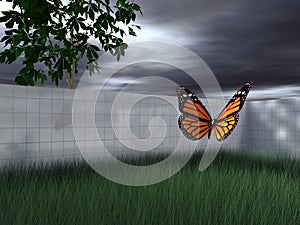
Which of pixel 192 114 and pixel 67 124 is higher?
pixel 192 114

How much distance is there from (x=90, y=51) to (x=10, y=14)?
901mm

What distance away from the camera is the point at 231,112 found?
18.8ft

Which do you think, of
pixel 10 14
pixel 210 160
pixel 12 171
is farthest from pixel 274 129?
Result: pixel 10 14

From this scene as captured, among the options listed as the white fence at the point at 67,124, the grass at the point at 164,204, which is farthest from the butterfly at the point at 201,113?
the grass at the point at 164,204

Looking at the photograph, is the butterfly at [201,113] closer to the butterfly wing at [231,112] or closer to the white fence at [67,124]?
the butterfly wing at [231,112]

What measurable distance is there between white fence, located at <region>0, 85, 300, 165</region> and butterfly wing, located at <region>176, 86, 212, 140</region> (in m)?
0.83

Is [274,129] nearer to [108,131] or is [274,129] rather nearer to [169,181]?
[108,131]

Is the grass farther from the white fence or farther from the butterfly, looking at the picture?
the butterfly

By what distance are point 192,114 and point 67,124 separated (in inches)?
80.8

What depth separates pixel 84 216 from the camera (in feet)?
→ 8.12

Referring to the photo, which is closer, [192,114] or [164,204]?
[164,204]

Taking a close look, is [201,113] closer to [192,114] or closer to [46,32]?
[192,114]

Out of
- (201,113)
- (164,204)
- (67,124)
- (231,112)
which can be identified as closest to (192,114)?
(201,113)

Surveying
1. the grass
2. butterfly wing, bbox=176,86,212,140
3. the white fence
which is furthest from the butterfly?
the grass
